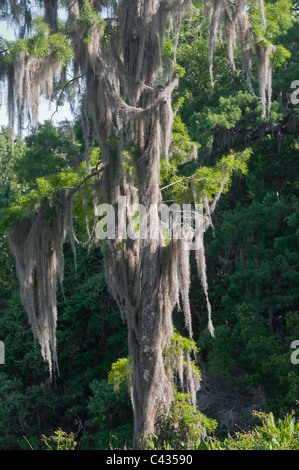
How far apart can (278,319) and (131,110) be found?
8246 mm

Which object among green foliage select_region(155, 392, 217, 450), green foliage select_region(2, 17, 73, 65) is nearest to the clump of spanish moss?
green foliage select_region(2, 17, 73, 65)

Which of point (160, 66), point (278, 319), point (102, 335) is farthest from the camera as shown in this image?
point (102, 335)

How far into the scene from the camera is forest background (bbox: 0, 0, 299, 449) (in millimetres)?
Answer: 13375

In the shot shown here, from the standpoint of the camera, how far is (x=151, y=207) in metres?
8.66

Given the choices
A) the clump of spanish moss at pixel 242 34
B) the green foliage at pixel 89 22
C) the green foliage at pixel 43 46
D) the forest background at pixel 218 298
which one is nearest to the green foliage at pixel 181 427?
the forest background at pixel 218 298

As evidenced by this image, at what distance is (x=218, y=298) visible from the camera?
17.2m

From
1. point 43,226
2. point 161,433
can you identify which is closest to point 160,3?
point 43,226

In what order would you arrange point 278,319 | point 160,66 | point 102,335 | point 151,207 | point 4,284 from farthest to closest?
point 4,284
point 102,335
point 278,319
point 160,66
point 151,207

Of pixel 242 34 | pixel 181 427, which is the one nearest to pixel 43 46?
pixel 242 34

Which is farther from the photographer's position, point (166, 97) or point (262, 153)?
point (262, 153)

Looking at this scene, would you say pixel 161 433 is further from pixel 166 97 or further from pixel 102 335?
pixel 102 335

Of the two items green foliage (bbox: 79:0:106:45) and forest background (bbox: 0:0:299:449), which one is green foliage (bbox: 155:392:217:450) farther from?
green foliage (bbox: 79:0:106:45)

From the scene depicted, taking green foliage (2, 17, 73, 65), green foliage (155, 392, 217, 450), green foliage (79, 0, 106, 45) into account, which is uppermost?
green foliage (79, 0, 106, 45)

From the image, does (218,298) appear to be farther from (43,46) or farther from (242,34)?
(43,46)
